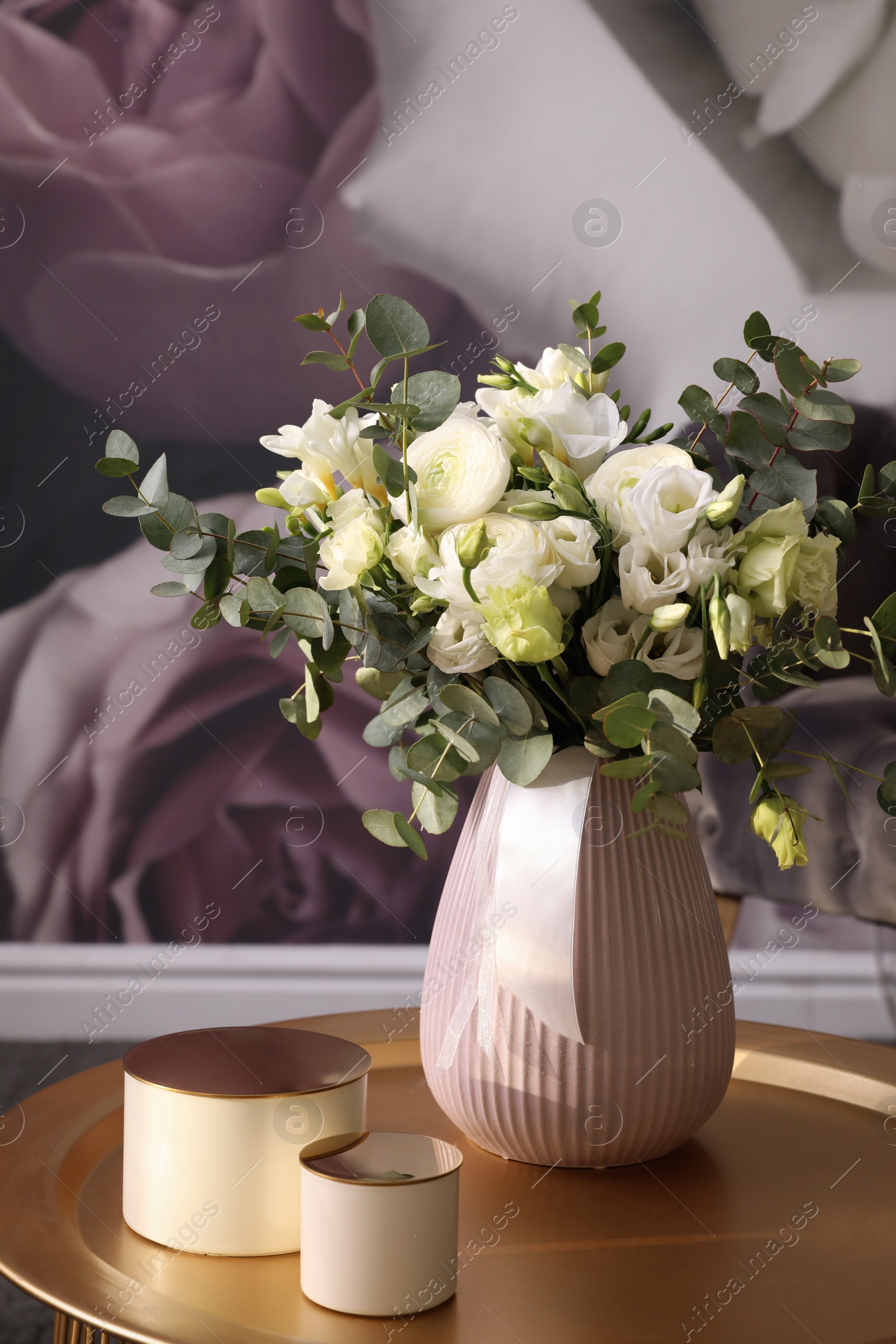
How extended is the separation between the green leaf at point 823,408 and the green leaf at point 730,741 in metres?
0.18

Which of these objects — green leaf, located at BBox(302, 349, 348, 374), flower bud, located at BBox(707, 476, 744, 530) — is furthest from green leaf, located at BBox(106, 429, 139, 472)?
flower bud, located at BBox(707, 476, 744, 530)

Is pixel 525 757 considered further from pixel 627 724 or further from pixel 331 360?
pixel 331 360

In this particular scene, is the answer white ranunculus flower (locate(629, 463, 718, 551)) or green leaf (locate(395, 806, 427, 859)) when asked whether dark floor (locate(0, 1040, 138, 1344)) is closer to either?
green leaf (locate(395, 806, 427, 859))

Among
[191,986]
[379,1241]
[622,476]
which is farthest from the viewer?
[191,986]

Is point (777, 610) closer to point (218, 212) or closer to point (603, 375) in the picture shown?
point (603, 375)

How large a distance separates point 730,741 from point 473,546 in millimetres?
195

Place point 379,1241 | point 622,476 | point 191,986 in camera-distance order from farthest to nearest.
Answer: point 191,986
point 622,476
point 379,1241

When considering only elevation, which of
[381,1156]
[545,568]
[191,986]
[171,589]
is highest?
[171,589]

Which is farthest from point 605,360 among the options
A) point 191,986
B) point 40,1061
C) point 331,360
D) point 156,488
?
point 40,1061

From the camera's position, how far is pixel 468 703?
1.90 feet

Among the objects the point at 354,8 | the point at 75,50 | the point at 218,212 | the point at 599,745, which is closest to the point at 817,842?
the point at 599,745

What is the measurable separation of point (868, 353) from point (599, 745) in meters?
1.17

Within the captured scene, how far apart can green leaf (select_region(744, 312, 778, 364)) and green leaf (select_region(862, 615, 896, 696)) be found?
0.52 feet

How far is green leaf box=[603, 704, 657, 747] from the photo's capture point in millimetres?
517
